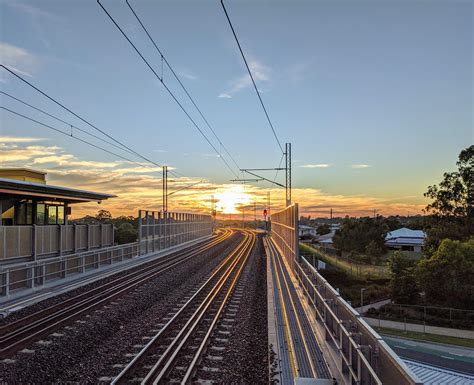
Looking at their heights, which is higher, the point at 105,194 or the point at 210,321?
the point at 105,194

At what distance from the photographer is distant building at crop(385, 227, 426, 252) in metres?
77.5

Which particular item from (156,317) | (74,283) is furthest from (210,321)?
(74,283)

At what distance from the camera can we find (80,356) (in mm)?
8656

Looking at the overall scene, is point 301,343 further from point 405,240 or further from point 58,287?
point 405,240

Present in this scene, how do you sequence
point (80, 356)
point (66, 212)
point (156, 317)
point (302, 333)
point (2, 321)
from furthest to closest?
point (66, 212), point (156, 317), point (2, 321), point (302, 333), point (80, 356)

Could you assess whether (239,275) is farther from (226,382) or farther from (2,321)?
(226,382)

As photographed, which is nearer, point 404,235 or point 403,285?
point 403,285

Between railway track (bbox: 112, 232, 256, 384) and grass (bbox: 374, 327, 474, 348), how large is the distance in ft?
64.0

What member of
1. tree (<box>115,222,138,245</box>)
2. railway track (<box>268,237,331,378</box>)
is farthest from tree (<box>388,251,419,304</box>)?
tree (<box>115,222,138,245</box>)

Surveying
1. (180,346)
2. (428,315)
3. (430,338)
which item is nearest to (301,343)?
(180,346)

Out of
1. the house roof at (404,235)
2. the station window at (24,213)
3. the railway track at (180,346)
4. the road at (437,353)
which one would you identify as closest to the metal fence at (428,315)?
the road at (437,353)

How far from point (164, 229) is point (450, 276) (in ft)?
84.9

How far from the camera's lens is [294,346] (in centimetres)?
891

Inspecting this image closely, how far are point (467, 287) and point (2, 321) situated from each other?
119 ft
